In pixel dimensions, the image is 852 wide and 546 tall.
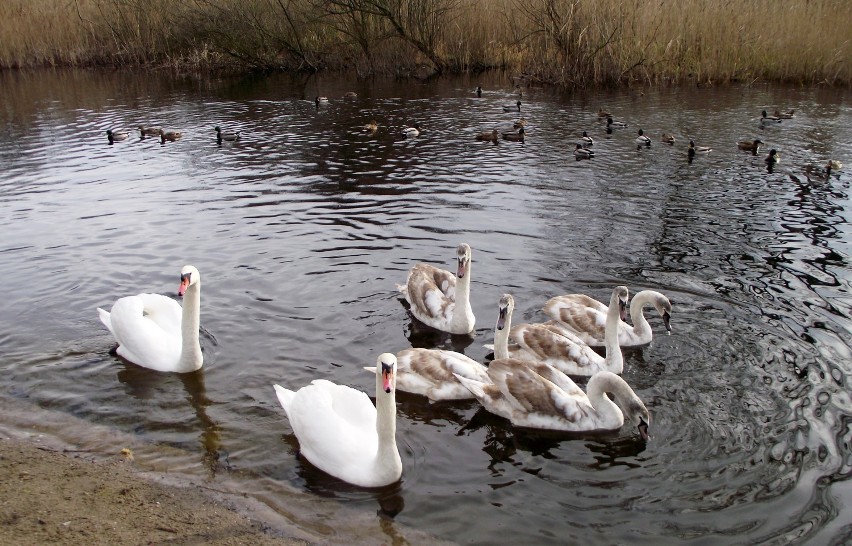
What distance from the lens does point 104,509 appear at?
5.49 m

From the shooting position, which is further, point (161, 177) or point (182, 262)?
point (161, 177)

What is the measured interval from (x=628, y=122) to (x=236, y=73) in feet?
78.8

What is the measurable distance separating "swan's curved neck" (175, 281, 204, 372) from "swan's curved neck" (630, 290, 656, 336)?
517cm

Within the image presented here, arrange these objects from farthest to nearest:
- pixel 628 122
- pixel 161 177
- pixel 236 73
A: pixel 236 73
pixel 628 122
pixel 161 177

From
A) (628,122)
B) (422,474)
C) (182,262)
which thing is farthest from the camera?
(628,122)

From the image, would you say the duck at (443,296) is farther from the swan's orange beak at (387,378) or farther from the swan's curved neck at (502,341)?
the swan's orange beak at (387,378)

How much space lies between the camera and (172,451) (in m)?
6.75

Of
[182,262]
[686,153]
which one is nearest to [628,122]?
[686,153]

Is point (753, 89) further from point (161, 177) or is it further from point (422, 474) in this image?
point (422, 474)

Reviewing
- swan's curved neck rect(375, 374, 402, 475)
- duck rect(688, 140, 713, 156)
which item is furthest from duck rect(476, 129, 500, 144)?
swan's curved neck rect(375, 374, 402, 475)

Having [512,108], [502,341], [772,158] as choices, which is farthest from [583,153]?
[502,341]

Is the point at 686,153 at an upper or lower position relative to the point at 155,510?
upper

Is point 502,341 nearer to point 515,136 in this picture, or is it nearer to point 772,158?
point 772,158

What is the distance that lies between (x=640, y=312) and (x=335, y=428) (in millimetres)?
4403
